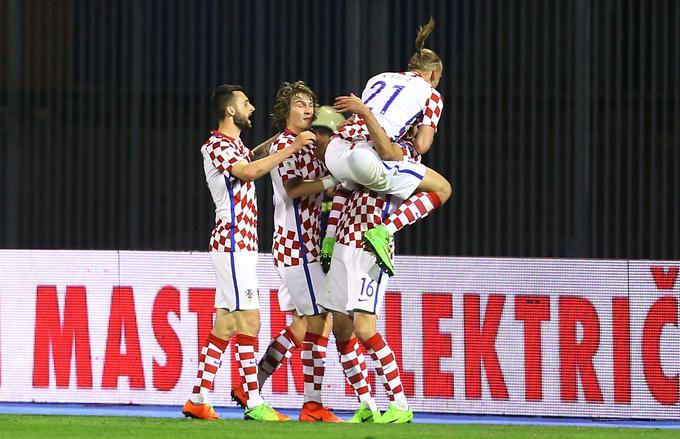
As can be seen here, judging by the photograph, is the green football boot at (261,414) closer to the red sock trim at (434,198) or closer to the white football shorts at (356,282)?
the white football shorts at (356,282)

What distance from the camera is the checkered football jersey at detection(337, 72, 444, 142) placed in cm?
634

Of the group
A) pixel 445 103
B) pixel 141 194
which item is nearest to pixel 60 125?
pixel 141 194

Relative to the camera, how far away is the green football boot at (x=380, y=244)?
20.1 ft

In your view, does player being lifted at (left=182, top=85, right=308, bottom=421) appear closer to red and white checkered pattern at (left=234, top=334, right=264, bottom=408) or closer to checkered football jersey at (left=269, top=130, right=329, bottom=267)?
red and white checkered pattern at (left=234, top=334, right=264, bottom=408)

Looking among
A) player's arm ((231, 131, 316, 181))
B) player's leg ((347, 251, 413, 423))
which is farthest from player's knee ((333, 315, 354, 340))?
player's arm ((231, 131, 316, 181))

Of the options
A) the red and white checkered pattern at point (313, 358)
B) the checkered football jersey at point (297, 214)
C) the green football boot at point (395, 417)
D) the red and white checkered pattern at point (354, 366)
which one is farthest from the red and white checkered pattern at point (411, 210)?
the green football boot at point (395, 417)

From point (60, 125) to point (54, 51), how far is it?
1.40 m

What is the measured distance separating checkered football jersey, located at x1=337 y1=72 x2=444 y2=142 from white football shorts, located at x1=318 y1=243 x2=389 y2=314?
55 cm

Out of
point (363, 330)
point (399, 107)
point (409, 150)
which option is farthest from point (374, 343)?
point (399, 107)

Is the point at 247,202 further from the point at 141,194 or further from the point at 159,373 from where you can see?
Answer: the point at 141,194

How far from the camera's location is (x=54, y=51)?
1259 centimetres

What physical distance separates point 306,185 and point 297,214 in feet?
0.68

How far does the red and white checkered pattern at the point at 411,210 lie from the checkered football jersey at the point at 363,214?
45 millimetres

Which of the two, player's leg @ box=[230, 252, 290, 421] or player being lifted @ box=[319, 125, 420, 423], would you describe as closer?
player being lifted @ box=[319, 125, 420, 423]
